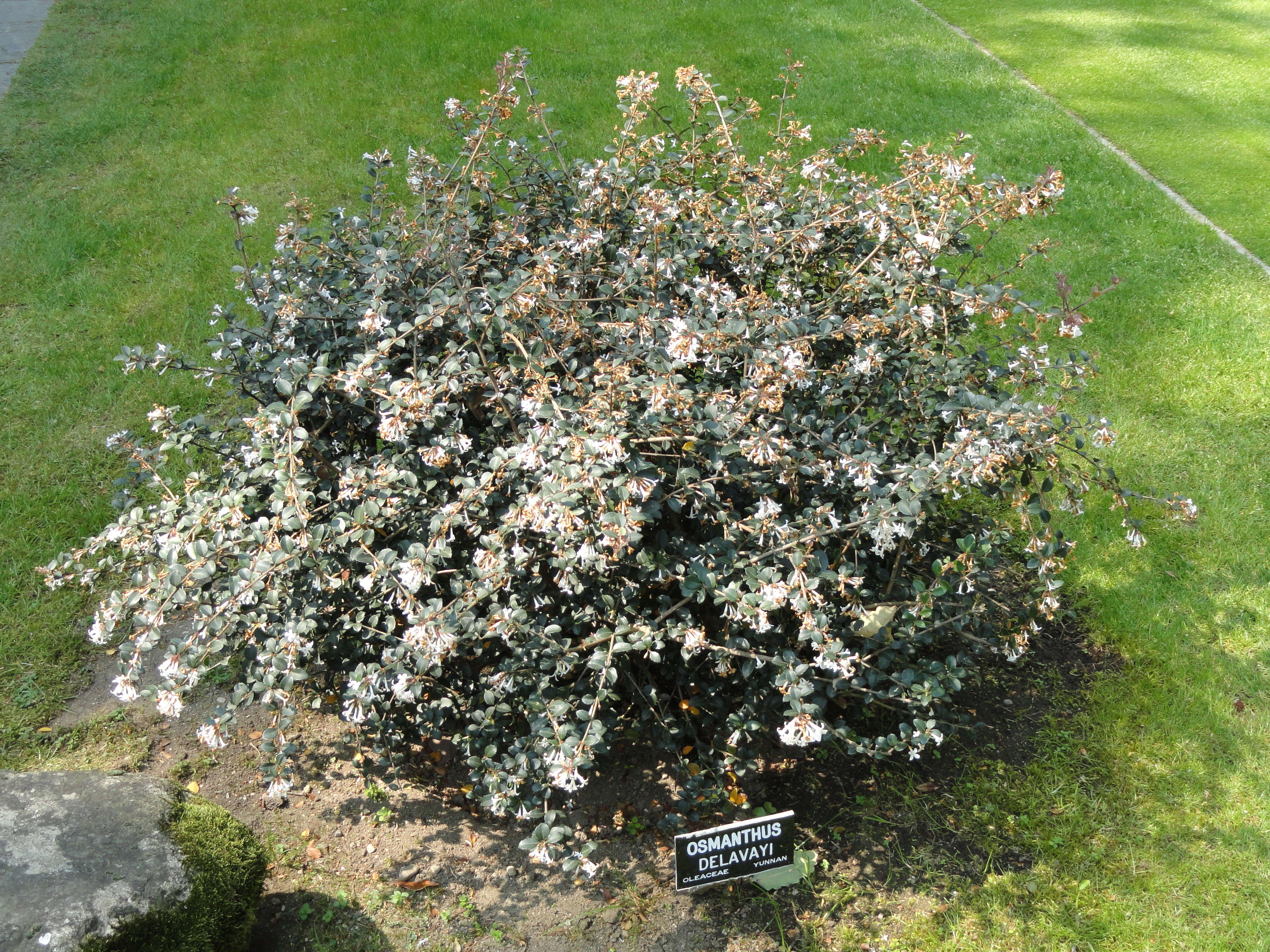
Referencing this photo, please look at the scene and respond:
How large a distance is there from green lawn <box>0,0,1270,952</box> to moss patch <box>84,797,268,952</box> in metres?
1.25

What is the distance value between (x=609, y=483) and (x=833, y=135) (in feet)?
16.4

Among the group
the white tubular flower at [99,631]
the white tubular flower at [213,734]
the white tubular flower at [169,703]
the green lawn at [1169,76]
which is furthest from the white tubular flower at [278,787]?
the green lawn at [1169,76]

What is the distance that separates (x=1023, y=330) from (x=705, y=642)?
1448 millimetres

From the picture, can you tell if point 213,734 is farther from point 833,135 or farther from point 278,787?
point 833,135

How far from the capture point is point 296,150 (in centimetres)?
653

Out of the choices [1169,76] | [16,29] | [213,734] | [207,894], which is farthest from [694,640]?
[16,29]

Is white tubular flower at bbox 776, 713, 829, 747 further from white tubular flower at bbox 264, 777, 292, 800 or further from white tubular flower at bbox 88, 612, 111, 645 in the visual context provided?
white tubular flower at bbox 88, 612, 111, 645

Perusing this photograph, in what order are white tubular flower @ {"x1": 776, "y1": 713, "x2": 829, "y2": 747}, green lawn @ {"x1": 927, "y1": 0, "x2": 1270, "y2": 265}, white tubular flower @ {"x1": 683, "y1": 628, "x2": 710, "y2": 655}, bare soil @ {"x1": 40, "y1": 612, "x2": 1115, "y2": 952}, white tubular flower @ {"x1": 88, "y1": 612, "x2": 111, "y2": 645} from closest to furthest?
white tubular flower @ {"x1": 776, "y1": 713, "x2": 829, "y2": 747}
white tubular flower @ {"x1": 683, "y1": 628, "x2": 710, "y2": 655}
white tubular flower @ {"x1": 88, "y1": 612, "x2": 111, "y2": 645}
bare soil @ {"x1": 40, "y1": 612, "x2": 1115, "y2": 952}
green lawn @ {"x1": 927, "y1": 0, "x2": 1270, "y2": 265}

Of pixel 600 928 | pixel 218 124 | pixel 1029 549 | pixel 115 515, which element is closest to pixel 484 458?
pixel 600 928

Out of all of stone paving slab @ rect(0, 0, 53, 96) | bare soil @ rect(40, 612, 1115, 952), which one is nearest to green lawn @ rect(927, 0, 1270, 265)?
bare soil @ rect(40, 612, 1115, 952)

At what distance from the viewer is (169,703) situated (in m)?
2.20

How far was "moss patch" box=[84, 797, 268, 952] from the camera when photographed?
2.17 m

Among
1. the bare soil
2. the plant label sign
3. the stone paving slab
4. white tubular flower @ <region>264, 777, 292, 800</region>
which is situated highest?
the stone paving slab

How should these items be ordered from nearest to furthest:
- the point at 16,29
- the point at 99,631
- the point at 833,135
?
the point at 99,631, the point at 833,135, the point at 16,29
